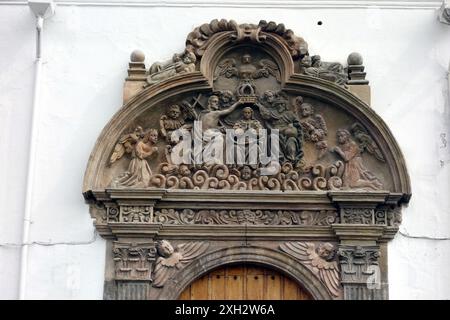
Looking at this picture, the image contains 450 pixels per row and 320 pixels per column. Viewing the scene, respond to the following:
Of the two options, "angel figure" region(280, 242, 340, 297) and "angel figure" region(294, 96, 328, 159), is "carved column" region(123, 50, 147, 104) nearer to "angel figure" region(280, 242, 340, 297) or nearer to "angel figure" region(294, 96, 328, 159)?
"angel figure" region(294, 96, 328, 159)

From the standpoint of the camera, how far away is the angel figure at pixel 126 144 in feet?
31.8

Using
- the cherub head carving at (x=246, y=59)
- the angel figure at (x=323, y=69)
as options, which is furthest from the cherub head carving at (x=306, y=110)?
the cherub head carving at (x=246, y=59)

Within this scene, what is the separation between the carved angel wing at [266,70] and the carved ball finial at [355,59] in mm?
666

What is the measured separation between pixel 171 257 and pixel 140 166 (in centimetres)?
87

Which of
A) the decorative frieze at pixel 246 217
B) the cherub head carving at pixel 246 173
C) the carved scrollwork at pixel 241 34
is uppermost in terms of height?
the carved scrollwork at pixel 241 34

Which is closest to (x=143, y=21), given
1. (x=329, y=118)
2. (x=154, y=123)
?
(x=154, y=123)

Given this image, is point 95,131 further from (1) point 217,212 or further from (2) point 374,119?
(2) point 374,119

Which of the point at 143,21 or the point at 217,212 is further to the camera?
the point at 143,21

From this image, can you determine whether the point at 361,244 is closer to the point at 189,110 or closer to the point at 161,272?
the point at 161,272

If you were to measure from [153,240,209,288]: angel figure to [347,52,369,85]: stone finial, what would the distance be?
6.51ft

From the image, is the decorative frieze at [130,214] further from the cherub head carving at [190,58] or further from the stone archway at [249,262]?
the cherub head carving at [190,58]

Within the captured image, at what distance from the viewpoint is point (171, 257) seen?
942cm

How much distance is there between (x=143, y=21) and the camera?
33.4 ft
